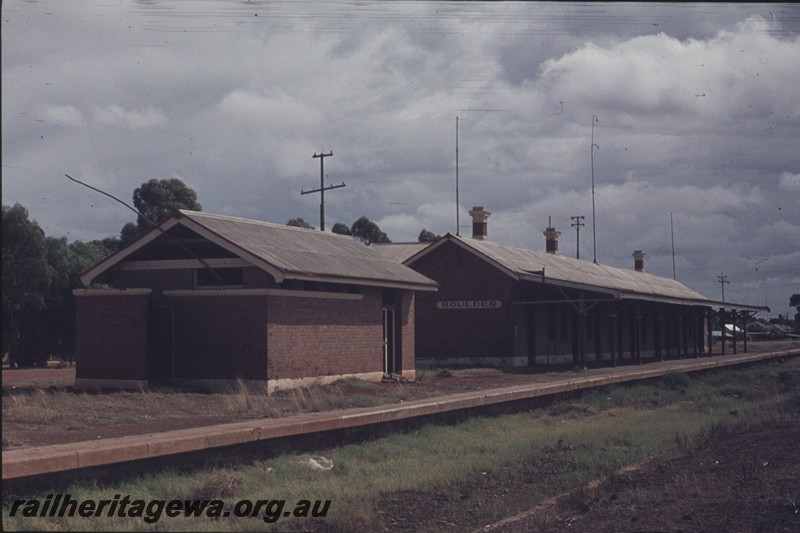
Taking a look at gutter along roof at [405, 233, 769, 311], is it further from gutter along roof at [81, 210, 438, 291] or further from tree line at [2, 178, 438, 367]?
tree line at [2, 178, 438, 367]

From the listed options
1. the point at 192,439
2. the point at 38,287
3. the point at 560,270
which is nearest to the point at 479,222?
the point at 560,270

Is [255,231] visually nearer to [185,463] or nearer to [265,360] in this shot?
[265,360]

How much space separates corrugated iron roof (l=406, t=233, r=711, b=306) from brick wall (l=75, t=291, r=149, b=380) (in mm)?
13506

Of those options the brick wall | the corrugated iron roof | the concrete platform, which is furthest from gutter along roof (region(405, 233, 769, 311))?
the concrete platform

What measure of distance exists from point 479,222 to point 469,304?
19.6ft

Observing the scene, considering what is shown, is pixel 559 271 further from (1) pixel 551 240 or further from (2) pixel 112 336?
(2) pixel 112 336

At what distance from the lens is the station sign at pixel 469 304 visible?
31344 millimetres

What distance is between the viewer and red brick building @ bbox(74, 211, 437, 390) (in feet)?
61.2

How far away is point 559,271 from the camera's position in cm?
3581

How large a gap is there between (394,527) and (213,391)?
11.3m

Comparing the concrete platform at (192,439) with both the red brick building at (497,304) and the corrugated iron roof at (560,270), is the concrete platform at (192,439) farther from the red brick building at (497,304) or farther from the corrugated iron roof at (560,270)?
the red brick building at (497,304)

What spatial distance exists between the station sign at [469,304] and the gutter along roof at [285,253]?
7.00 m

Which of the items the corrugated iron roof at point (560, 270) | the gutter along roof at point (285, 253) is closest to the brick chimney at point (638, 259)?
the corrugated iron roof at point (560, 270)

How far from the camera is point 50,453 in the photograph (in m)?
8.84
